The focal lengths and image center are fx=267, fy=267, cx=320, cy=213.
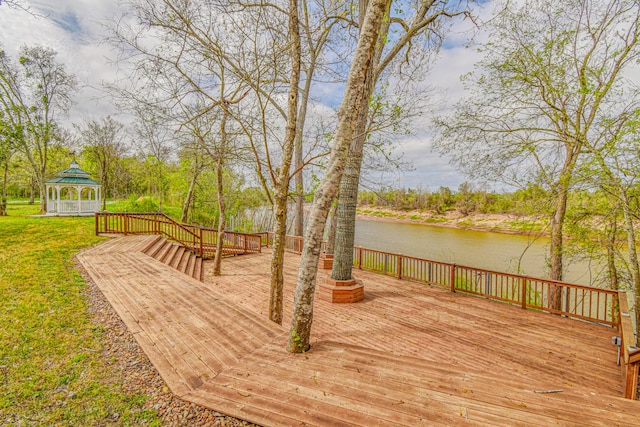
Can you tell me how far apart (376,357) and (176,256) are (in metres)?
8.16

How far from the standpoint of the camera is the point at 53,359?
9.26ft

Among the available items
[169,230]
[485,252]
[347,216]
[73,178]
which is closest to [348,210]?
[347,216]

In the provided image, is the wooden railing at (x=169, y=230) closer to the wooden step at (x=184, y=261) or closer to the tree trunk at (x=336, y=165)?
the wooden step at (x=184, y=261)

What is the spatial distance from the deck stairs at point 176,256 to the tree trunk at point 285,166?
14.4 ft

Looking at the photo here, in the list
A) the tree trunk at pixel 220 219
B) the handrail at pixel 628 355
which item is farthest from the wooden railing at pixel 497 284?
the tree trunk at pixel 220 219

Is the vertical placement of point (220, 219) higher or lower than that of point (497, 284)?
higher

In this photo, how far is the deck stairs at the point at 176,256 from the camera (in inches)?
318

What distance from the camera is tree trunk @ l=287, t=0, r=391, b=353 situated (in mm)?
2803

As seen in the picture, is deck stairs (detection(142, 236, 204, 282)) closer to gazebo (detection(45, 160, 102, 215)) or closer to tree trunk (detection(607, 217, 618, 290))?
gazebo (detection(45, 160, 102, 215))

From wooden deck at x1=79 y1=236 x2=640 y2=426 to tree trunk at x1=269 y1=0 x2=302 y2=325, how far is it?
54 centimetres

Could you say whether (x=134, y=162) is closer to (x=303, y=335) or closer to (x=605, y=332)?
(x=303, y=335)

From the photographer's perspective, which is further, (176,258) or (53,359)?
(176,258)

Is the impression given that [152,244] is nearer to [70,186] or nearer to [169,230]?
[169,230]

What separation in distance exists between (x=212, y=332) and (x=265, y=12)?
505 centimetres
